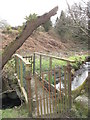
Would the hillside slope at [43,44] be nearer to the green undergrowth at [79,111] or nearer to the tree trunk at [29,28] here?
the tree trunk at [29,28]

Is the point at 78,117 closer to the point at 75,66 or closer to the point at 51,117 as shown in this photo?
the point at 51,117

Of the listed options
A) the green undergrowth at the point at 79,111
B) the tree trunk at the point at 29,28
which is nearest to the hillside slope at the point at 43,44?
the tree trunk at the point at 29,28

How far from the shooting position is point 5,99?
5547 mm

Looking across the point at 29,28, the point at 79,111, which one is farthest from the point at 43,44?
the point at 79,111

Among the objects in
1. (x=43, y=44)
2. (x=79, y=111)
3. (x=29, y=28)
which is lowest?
(x=79, y=111)

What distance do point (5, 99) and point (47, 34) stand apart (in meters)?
13.9

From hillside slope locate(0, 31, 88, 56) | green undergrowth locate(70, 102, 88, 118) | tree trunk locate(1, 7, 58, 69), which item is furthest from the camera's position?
hillside slope locate(0, 31, 88, 56)

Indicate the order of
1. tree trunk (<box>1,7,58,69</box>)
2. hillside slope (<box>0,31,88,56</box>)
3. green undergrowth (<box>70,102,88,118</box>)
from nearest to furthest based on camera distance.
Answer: green undergrowth (<box>70,102,88,118</box>) → tree trunk (<box>1,7,58,69</box>) → hillside slope (<box>0,31,88,56</box>)

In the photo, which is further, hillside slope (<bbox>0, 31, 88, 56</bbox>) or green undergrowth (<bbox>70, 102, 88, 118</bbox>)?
hillside slope (<bbox>0, 31, 88, 56</bbox>)

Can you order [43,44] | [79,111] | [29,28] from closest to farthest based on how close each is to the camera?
[79,111], [29,28], [43,44]

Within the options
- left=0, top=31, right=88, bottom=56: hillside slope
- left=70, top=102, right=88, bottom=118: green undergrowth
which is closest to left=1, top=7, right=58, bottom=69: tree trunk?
left=70, top=102, right=88, bottom=118: green undergrowth

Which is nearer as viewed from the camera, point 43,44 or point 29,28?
point 29,28

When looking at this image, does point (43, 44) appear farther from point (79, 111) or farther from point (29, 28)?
point (79, 111)

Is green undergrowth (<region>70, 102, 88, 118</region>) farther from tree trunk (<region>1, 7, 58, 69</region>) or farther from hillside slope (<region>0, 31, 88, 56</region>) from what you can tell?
hillside slope (<region>0, 31, 88, 56</region>)
